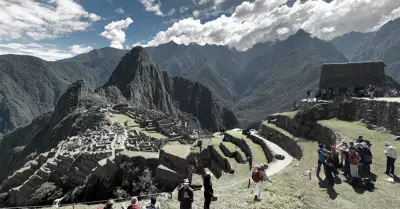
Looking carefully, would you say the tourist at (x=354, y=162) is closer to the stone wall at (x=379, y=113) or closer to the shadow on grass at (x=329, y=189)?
the shadow on grass at (x=329, y=189)

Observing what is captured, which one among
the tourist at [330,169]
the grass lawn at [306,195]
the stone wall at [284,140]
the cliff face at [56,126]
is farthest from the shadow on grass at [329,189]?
the cliff face at [56,126]

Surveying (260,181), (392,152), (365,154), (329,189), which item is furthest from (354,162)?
(260,181)

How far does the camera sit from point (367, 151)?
13.8 metres

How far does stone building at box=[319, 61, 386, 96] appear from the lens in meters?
34.9

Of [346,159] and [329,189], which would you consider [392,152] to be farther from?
[329,189]

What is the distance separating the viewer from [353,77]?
36438mm

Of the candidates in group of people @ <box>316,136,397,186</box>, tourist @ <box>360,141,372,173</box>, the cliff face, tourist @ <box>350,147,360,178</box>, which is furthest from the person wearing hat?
the cliff face

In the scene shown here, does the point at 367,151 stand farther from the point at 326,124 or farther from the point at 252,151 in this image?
the point at 252,151

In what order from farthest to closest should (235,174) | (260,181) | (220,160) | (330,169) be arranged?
(220,160), (235,174), (330,169), (260,181)

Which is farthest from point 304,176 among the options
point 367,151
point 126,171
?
point 126,171

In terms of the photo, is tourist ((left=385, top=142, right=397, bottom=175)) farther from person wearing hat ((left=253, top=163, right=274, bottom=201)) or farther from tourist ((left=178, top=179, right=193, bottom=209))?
tourist ((left=178, top=179, right=193, bottom=209))

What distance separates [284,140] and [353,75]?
16768 mm

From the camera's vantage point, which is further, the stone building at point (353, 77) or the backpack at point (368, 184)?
the stone building at point (353, 77)

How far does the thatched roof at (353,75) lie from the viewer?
3503 centimetres
